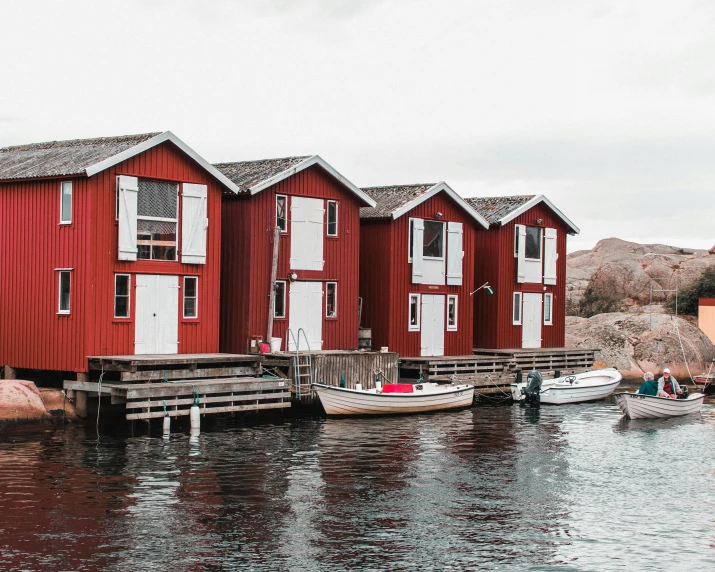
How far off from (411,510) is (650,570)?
17.5 feet

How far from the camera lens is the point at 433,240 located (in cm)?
4372

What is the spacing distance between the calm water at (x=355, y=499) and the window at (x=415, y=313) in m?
10.4

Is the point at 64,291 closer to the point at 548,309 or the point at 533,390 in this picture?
the point at 533,390

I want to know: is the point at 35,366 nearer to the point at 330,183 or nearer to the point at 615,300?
the point at 330,183

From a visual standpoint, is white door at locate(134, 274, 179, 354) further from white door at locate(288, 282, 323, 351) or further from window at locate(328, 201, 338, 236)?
window at locate(328, 201, 338, 236)

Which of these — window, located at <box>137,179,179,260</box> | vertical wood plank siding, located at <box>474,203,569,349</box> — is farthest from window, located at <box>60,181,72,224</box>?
vertical wood plank siding, located at <box>474,203,569,349</box>

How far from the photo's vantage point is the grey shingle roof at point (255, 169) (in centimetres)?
3734

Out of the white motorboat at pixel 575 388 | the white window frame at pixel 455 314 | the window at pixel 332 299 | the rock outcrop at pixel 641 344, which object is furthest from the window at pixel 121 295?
the rock outcrop at pixel 641 344

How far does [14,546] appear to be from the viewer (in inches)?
680

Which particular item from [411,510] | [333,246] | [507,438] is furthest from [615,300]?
[411,510]

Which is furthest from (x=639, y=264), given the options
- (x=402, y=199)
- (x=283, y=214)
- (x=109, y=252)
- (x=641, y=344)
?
(x=109, y=252)

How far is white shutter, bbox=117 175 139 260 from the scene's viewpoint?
32.7m

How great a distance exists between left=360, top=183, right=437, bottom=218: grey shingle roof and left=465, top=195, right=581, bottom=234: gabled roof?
5.14 m

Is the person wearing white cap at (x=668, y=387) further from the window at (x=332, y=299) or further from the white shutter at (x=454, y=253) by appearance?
the window at (x=332, y=299)
